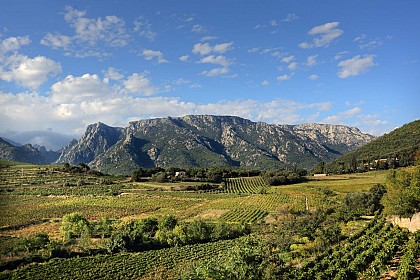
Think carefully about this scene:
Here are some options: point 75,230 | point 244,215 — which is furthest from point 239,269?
point 244,215

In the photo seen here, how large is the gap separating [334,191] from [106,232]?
188 feet

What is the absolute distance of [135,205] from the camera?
74062mm

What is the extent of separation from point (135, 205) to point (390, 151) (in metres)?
106

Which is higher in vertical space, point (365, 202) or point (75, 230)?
point (365, 202)

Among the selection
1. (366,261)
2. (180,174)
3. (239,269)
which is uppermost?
(180,174)

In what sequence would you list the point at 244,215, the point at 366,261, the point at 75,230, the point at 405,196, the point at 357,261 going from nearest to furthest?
the point at 357,261
the point at 366,261
the point at 405,196
the point at 75,230
the point at 244,215

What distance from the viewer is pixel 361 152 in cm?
14988

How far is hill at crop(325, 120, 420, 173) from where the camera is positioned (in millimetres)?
110006

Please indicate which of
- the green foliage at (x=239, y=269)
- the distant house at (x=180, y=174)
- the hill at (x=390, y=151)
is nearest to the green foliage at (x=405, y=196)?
the green foliage at (x=239, y=269)

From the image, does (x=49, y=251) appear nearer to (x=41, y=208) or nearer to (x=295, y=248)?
(x=295, y=248)

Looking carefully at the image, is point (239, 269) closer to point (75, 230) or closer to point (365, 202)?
point (75, 230)

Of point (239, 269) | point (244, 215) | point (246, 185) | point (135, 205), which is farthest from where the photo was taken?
point (246, 185)

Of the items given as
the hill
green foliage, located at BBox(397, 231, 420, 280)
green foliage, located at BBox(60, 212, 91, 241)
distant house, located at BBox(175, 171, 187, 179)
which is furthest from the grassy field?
the hill

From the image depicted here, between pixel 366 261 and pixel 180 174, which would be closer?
pixel 366 261
